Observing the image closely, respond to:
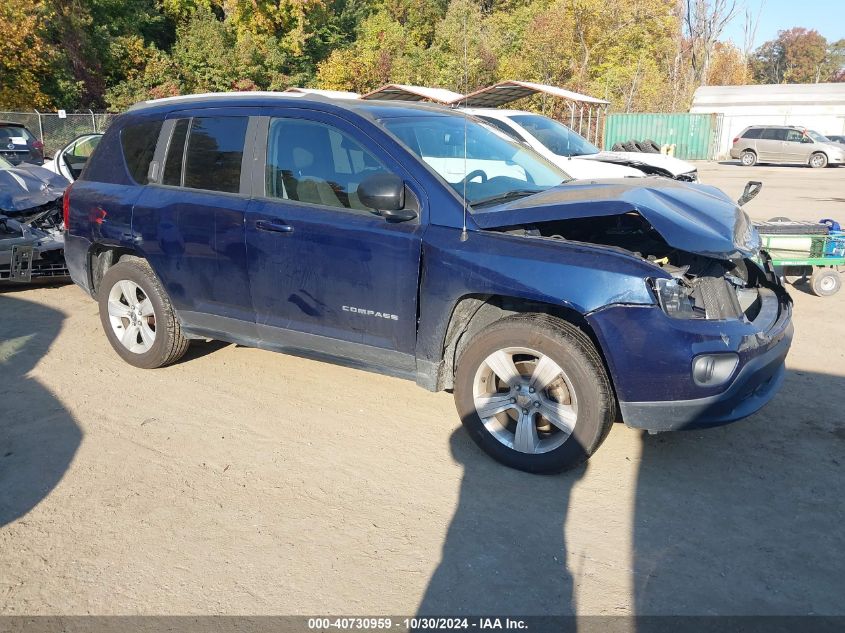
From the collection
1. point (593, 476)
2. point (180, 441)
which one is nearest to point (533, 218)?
point (593, 476)

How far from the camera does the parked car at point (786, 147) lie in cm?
2856

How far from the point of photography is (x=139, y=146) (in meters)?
5.23

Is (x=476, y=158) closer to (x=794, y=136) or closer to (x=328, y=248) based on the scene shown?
(x=328, y=248)

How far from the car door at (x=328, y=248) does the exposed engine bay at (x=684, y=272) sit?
2.40 feet

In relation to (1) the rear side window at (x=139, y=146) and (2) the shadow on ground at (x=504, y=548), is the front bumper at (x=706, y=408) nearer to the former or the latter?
(2) the shadow on ground at (x=504, y=548)

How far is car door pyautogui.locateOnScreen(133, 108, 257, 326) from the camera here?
4.62m

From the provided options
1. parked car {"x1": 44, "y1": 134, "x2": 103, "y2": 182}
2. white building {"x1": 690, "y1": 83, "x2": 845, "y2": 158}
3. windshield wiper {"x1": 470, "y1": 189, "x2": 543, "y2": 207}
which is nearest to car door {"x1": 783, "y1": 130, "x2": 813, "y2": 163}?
white building {"x1": 690, "y1": 83, "x2": 845, "y2": 158}

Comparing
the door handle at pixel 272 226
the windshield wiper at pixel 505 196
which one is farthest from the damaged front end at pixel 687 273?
the door handle at pixel 272 226

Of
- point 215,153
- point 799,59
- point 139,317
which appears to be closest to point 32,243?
point 139,317

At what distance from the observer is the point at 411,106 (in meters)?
4.92

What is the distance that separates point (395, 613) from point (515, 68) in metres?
36.7

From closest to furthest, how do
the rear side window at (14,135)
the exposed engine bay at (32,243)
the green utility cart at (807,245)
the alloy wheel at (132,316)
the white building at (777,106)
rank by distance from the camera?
the alloy wheel at (132,316), the green utility cart at (807,245), the exposed engine bay at (32,243), the rear side window at (14,135), the white building at (777,106)

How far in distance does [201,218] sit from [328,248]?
1062 mm

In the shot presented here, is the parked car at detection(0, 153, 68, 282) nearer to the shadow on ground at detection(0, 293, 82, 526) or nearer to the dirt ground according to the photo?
the shadow on ground at detection(0, 293, 82, 526)
